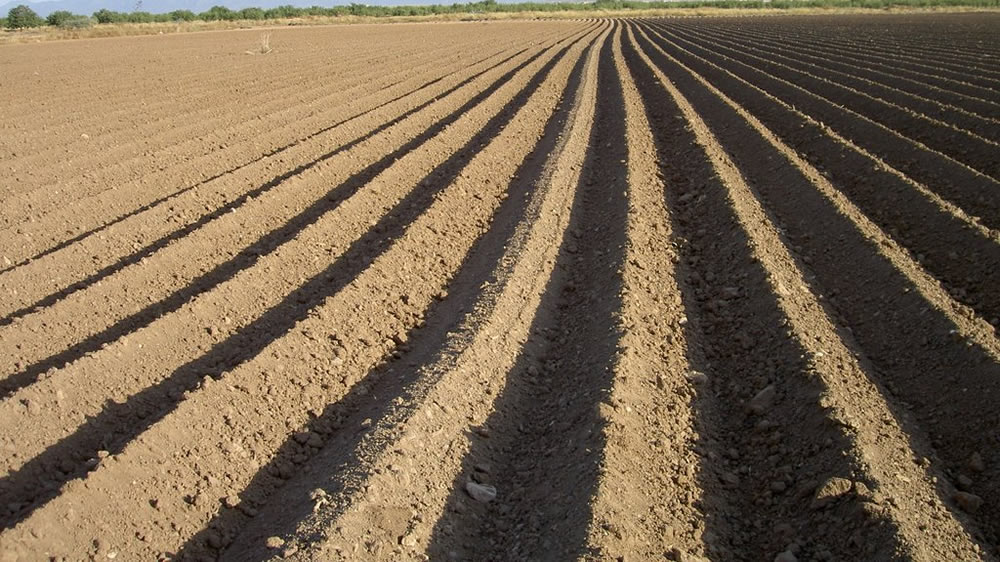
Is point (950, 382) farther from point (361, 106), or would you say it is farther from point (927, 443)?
point (361, 106)

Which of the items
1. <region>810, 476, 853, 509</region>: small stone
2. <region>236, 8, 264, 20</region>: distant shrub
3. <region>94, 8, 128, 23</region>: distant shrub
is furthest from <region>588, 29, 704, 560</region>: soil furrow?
<region>236, 8, 264, 20</region>: distant shrub

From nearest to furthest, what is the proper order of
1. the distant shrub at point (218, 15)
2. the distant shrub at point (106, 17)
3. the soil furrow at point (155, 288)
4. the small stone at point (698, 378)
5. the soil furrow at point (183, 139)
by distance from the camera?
the small stone at point (698, 378), the soil furrow at point (155, 288), the soil furrow at point (183, 139), the distant shrub at point (106, 17), the distant shrub at point (218, 15)

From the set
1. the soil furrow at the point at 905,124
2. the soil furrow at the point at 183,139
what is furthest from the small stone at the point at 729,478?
the soil furrow at the point at 183,139

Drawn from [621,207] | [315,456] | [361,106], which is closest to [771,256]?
[621,207]

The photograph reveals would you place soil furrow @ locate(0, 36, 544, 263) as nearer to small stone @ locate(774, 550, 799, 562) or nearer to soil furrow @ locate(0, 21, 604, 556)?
soil furrow @ locate(0, 21, 604, 556)

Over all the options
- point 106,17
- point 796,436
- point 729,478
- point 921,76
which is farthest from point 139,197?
point 106,17

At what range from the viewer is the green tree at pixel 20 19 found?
48250 millimetres

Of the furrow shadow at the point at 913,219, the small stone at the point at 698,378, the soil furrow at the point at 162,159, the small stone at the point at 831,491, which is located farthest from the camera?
the soil furrow at the point at 162,159

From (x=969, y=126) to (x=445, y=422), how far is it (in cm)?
1027

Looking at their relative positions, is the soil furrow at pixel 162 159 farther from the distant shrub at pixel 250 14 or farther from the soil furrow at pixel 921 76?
the distant shrub at pixel 250 14

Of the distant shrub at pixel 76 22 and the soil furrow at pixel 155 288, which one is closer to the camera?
the soil furrow at pixel 155 288

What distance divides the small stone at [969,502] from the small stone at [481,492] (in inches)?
88.2

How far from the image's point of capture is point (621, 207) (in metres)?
7.49

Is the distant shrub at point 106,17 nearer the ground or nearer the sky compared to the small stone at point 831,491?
nearer the sky
